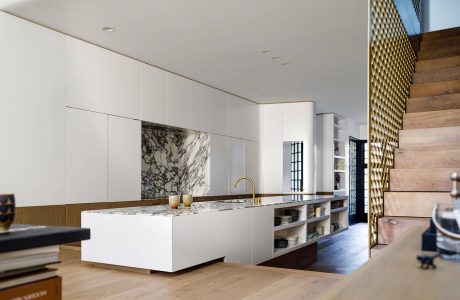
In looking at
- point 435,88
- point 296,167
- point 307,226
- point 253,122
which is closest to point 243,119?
point 253,122

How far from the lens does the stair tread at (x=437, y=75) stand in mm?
3871

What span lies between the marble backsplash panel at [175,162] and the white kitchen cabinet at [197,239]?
104 inches

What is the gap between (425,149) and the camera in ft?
10.4

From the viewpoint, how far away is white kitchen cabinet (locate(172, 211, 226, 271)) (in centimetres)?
328

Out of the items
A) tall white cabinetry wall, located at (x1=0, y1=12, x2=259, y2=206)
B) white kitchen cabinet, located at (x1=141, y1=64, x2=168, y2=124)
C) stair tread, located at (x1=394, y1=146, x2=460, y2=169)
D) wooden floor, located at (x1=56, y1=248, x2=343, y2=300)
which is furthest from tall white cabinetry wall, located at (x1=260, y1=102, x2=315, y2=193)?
stair tread, located at (x1=394, y1=146, x2=460, y2=169)

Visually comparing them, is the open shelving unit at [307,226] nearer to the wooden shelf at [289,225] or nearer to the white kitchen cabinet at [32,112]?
the wooden shelf at [289,225]

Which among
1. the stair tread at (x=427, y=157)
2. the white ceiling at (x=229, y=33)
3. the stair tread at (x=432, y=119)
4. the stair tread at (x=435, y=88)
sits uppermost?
the white ceiling at (x=229, y=33)

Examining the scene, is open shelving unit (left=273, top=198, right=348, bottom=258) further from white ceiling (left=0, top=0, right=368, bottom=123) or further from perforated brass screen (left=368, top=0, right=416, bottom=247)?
perforated brass screen (left=368, top=0, right=416, bottom=247)

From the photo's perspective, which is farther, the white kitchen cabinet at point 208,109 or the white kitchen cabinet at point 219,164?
the white kitchen cabinet at point 219,164

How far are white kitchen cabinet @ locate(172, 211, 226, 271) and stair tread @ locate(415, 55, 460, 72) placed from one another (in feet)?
7.62

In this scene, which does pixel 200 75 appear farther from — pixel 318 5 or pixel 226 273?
pixel 226 273

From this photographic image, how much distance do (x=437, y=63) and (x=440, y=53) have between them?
373 mm

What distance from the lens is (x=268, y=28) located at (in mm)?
4410

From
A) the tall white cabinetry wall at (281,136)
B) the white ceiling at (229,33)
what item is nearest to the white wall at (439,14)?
the white ceiling at (229,33)
